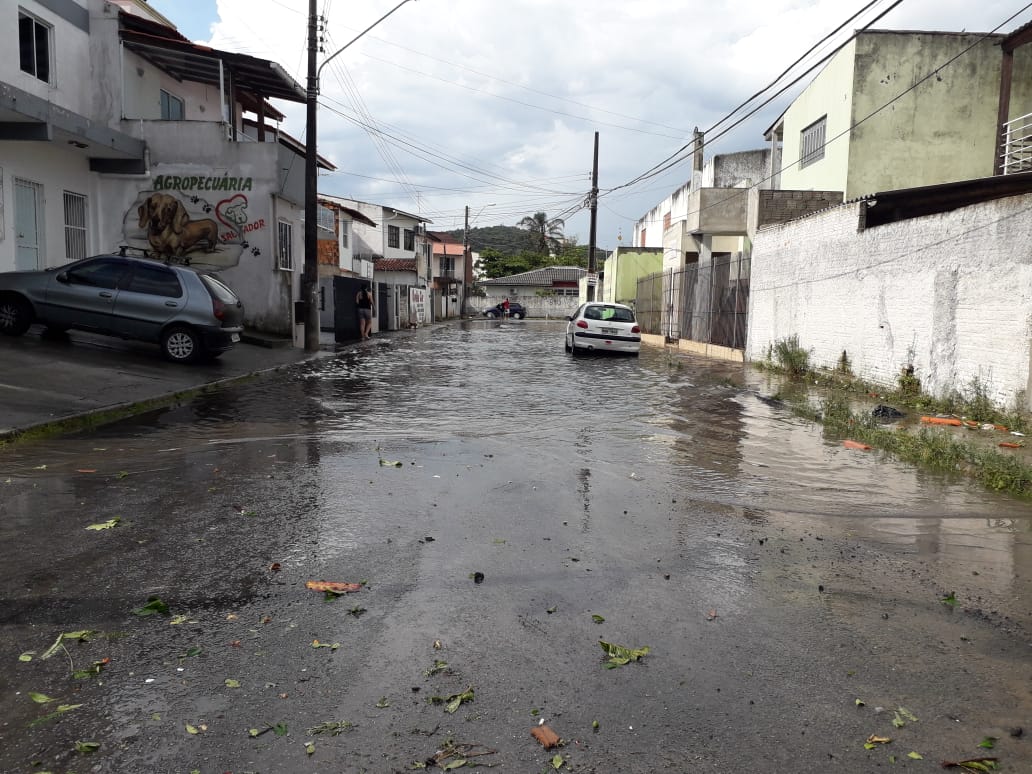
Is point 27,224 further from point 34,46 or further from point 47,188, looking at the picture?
point 34,46

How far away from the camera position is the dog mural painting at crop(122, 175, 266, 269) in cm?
2006

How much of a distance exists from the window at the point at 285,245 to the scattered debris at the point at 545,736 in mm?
19991

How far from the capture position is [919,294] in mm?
11953

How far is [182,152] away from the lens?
65.7 feet

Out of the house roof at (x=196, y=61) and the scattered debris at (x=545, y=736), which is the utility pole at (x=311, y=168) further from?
the scattered debris at (x=545, y=736)

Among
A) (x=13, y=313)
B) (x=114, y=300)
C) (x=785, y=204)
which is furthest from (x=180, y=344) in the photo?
(x=785, y=204)

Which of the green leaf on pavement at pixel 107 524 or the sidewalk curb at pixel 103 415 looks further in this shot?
the sidewalk curb at pixel 103 415

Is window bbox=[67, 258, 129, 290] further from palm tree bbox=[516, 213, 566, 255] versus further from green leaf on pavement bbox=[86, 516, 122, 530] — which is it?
palm tree bbox=[516, 213, 566, 255]

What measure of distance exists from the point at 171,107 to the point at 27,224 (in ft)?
23.6

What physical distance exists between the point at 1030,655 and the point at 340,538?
149 inches

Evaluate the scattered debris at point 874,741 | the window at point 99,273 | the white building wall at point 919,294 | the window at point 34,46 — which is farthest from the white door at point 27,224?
the scattered debris at point 874,741

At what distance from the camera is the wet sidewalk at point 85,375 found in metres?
9.34

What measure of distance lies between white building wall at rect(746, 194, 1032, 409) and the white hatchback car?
14.6 feet

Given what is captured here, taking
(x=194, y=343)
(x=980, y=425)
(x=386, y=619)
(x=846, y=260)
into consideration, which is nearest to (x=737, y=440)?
(x=980, y=425)
